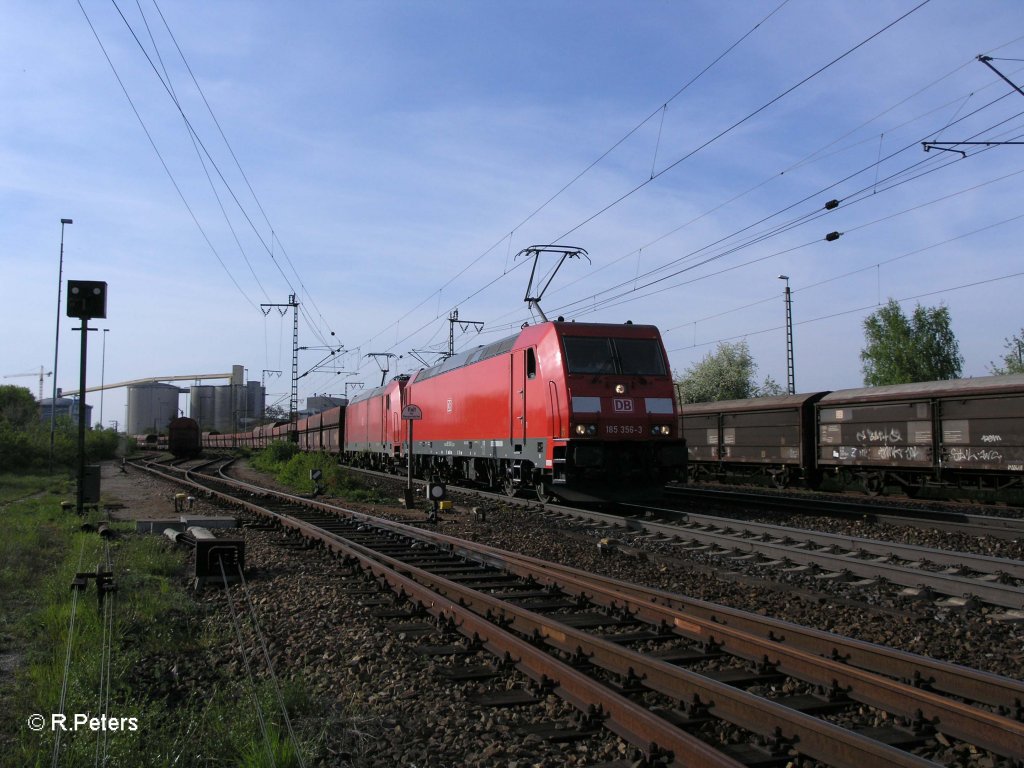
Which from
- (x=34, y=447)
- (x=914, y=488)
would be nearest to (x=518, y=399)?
(x=914, y=488)

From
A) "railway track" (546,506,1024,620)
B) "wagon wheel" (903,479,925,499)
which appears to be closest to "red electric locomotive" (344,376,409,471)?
"wagon wheel" (903,479,925,499)

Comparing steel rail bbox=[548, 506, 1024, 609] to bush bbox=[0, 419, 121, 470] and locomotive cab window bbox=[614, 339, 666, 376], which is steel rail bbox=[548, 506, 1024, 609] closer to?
locomotive cab window bbox=[614, 339, 666, 376]

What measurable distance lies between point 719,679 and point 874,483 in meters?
16.8

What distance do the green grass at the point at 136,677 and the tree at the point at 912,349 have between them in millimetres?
57198

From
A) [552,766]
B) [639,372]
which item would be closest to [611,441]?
[639,372]

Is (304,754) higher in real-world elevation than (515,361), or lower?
lower

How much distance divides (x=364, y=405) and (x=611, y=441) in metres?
22.4

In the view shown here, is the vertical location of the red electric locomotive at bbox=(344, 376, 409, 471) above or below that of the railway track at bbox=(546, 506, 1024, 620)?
above

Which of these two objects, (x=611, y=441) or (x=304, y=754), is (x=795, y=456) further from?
(x=304, y=754)

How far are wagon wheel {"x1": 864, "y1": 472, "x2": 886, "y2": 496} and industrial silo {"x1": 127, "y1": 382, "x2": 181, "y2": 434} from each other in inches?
3838

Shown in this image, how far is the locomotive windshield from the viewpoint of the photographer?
14363 millimetres

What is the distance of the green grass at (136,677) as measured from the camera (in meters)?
3.83

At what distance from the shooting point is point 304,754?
3840 millimetres

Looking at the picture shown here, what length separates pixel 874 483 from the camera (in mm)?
19734
